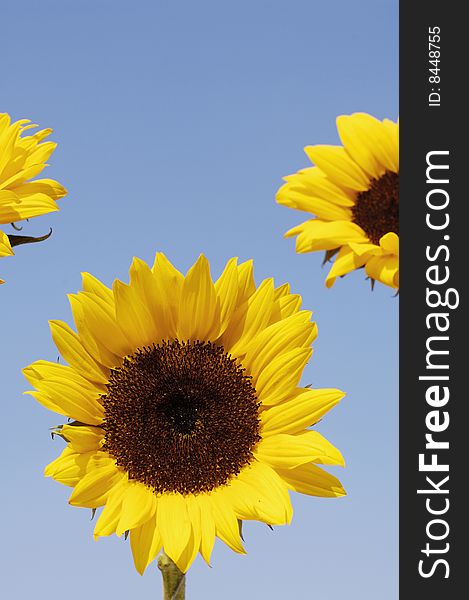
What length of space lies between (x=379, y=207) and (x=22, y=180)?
86.5 inches

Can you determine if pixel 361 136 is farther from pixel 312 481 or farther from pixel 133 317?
pixel 312 481

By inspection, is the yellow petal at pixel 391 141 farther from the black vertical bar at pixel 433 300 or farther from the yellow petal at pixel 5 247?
the yellow petal at pixel 5 247

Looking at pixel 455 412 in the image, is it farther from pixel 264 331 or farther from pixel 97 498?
pixel 97 498

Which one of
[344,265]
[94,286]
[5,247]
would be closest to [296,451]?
[94,286]

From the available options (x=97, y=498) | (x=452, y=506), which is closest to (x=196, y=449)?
(x=97, y=498)

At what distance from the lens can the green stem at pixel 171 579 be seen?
318 centimetres

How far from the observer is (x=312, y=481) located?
3363 millimetres

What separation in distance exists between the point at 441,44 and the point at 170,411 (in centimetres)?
207

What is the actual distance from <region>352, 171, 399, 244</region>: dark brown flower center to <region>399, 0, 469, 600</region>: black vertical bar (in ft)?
2.88

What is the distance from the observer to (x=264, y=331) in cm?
345

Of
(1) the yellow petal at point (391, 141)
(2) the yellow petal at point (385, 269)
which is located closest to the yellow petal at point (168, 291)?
(2) the yellow petal at point (385, 269)

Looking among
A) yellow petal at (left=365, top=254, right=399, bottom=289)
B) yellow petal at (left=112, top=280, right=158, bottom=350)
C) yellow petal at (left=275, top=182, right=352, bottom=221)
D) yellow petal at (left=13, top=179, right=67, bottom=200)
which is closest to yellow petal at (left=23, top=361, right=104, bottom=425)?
yellow petal at (left=112, top=280, right=158, bottom=350)

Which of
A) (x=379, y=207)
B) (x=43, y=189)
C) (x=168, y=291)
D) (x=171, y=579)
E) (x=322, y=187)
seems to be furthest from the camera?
(x=379, y=207)

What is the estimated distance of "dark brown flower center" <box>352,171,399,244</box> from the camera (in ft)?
17.7
